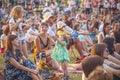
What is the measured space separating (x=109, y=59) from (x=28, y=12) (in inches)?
680

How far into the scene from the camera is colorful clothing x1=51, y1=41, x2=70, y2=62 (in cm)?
859

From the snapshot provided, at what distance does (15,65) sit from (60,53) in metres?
1.93

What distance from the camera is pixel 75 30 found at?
11.2 metres

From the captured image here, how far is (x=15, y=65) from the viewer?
22.5 ft

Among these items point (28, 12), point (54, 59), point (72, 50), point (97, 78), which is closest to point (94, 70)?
point (97, 78)

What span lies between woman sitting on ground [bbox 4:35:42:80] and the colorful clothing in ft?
5.22

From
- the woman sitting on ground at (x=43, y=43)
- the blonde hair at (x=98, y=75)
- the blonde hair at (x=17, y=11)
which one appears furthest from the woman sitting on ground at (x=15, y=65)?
the blonde hair at (x=98, y=75)

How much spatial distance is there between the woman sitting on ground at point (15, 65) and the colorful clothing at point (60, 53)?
1591mm

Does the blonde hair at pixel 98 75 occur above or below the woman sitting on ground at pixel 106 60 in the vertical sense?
above

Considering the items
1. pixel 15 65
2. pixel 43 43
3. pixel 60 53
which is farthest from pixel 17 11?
pixel 15 65

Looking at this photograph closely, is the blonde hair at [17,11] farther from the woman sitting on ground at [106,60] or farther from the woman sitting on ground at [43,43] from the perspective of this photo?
the woman sitting on ground at [106,60]

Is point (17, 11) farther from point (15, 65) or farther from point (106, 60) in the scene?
point (106, 60)

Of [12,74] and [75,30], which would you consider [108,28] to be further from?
[12,74]

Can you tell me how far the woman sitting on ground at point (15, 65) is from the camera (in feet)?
22.3
